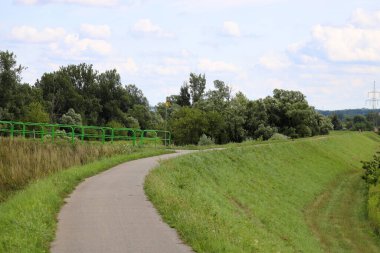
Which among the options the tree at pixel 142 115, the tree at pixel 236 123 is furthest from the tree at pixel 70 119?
the tree at pixel 236 123

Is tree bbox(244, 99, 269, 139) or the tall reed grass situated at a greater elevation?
tree bbox(244, 99, 269, 139)

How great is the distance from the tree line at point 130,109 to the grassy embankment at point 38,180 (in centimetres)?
2978

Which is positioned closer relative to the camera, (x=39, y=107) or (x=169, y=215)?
(x=169, y=215)

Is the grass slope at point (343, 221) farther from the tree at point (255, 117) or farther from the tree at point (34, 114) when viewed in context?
the tree at point (34, 114)

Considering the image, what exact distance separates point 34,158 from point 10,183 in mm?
3505

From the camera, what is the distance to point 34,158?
23141 millimetres

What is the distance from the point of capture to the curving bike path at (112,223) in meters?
9.98

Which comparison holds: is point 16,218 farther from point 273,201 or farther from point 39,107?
point 39,107

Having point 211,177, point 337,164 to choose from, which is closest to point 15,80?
point 337,164

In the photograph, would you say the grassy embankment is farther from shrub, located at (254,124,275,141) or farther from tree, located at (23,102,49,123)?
shrub, located at (254,124,275,141)

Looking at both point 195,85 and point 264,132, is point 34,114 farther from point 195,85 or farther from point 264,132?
point 195,85

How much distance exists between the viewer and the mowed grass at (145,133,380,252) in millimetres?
11938

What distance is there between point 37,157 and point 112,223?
40.0 feet

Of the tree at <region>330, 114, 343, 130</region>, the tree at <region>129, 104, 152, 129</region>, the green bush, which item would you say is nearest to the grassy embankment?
the green bush
